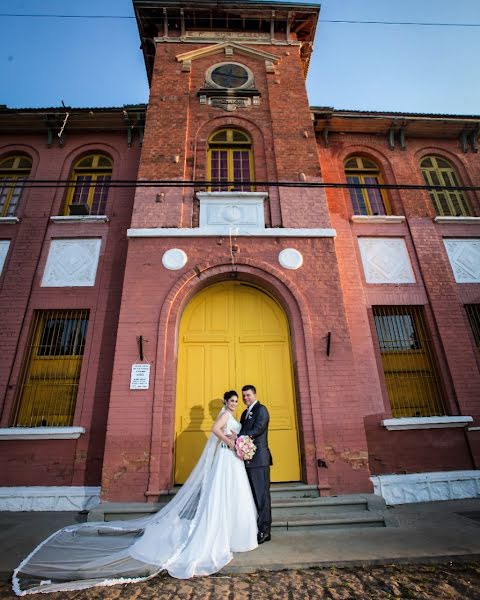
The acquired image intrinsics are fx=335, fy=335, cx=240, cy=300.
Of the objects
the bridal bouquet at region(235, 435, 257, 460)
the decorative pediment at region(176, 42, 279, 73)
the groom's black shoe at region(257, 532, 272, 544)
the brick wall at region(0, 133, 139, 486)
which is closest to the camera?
the groom's black shoe at region(257, 532, 272, 544)

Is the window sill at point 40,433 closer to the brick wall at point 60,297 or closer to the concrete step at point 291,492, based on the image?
the brick wall at point 60,297

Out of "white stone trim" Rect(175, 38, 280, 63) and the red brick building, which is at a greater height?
"white stone trim" Rect(175, 38, 280, 63)

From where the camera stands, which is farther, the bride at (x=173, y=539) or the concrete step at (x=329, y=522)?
the concrete step at (x=329, y=522)

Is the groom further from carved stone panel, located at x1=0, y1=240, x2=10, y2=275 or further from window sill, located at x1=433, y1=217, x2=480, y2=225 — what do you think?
window sill, located at x1=433, y1=217, x2=480, y2=225

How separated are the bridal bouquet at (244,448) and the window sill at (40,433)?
11.5ft

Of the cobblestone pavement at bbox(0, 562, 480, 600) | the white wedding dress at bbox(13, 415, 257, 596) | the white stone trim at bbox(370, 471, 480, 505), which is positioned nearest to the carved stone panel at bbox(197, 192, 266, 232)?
the white wedding dress at bbox(13, 415, 257, 596)

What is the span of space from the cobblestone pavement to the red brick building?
6.22 feet

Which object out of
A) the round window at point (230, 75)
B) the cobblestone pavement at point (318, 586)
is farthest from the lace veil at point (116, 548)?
the round window at point (230, 75)

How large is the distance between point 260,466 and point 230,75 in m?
9.97

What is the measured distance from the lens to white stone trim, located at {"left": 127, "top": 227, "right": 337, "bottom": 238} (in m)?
6.93

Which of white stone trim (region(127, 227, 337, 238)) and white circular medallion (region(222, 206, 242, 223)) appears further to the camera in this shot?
white circular medallion (region(222, 206, 242, 223))

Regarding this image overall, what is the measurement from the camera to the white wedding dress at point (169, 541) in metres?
3.37

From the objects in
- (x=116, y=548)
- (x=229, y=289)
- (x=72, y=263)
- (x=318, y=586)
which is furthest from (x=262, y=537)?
(x=72, y=263)

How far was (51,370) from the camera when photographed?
6.91m
